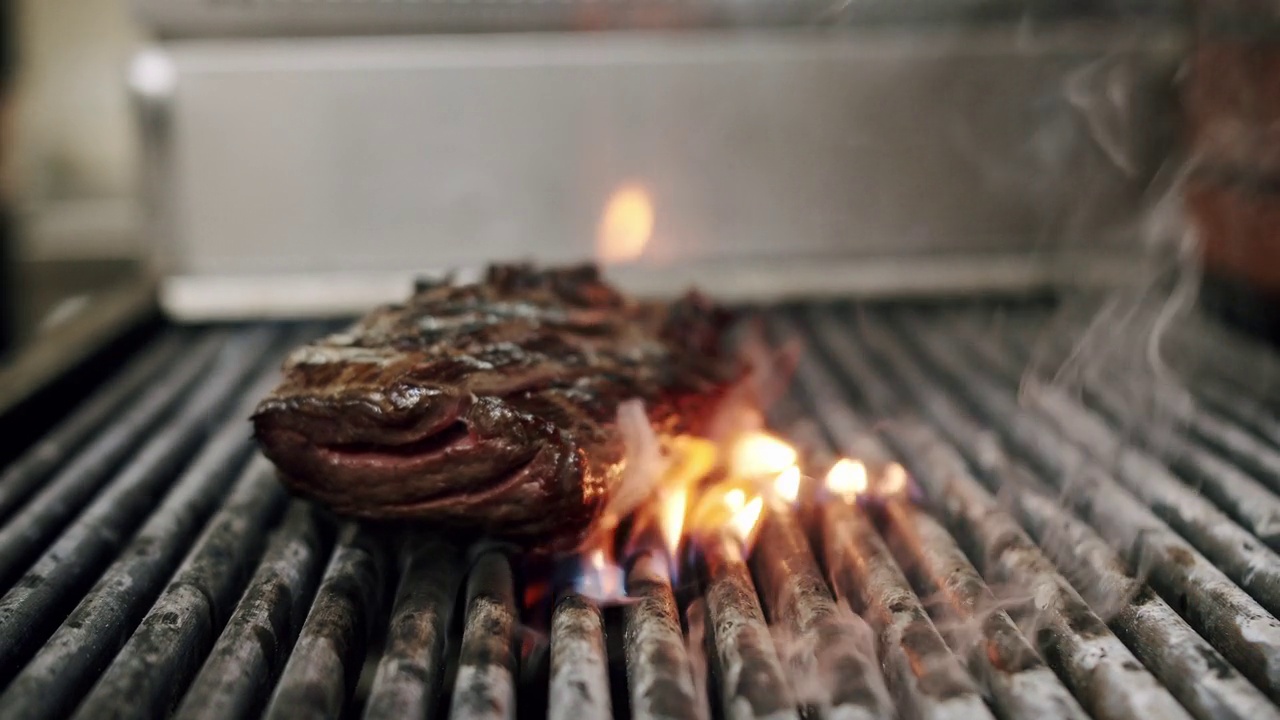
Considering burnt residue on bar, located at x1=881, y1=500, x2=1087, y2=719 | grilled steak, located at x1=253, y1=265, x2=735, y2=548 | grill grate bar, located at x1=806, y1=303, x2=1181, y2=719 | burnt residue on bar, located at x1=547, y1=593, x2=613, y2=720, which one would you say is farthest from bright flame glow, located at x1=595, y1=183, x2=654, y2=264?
burnt residue on bar, located at x1=547, y1=593, x2=613, y2=720

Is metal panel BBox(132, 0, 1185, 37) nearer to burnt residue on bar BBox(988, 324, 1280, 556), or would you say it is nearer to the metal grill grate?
burnt residue on bar BBox(988, 324, 1280, 556)

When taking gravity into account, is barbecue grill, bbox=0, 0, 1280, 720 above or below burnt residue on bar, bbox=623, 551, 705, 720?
above

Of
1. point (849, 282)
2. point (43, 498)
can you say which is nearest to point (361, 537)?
point (43, 498)

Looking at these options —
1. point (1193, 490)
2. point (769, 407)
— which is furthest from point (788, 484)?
point (1193, 490)

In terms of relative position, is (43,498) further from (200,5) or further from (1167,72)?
(1167,72)

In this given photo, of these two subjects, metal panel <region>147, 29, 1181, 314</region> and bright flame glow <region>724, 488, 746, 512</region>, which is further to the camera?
metal panel <region>147, 29, 1181, 314</region>

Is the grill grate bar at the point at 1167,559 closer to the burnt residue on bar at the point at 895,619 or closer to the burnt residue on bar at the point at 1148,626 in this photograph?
the burnt residue on bar at the point at 1148,626

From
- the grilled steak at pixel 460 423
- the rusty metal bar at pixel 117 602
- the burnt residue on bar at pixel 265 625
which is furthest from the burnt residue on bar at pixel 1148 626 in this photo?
the rusty metal bar at pixel 117 602

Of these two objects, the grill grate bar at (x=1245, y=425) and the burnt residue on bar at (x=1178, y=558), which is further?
the grill grate bar at (x=1245, y=425)
